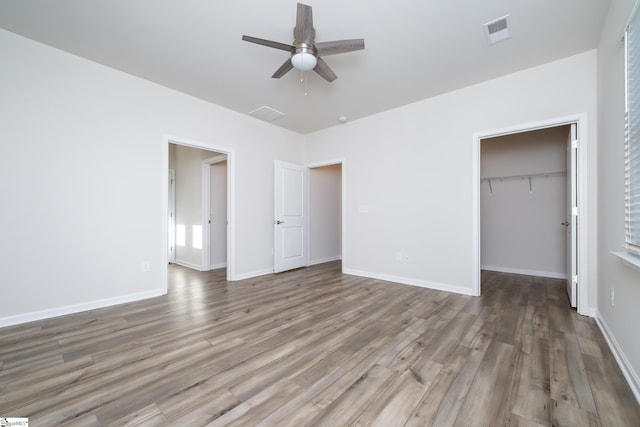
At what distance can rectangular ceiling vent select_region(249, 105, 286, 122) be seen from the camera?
424 cm

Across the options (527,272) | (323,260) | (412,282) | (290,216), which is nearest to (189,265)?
(290,216)

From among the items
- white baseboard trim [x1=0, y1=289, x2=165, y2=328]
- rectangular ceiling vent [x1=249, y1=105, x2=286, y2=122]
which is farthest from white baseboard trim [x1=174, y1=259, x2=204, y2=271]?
rectangular ceiling vent [x1=249, y1=105, x2=286, y2=122]

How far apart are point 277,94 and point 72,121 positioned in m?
2.36

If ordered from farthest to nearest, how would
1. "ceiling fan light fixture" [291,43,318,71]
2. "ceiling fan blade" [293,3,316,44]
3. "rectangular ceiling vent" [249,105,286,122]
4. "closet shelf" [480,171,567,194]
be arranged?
1. "closet shelf" [480,171,567,194]
2. "rectangular ceiling vent" [249,105,286,122]
3. "ceiling fan light fixture" [291,43,318,71]
4. "ceiling fan blade" [293,3,316,44]

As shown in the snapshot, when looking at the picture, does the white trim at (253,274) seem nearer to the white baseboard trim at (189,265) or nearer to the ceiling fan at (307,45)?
the white baseboard trim at (189,265)

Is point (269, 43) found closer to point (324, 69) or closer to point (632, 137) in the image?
point (324, 69)

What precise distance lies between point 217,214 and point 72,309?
2800 millimetres

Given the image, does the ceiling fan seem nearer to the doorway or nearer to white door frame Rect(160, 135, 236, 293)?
white door frame Rect(160, 135, 236, 293)

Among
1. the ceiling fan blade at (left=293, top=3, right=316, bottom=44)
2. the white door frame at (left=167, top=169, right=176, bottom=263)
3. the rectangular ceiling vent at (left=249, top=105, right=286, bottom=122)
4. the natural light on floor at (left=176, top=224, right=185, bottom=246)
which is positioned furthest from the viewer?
the white door frame at (left=167, top=169, right=176, bottom=263)

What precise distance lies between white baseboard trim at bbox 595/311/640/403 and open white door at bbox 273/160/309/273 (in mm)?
4114

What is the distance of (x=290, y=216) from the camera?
514 centimetres

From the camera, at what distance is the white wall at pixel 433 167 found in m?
2.93

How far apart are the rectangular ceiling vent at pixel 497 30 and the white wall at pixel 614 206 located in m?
0.69

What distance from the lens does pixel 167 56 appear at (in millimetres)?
2885
